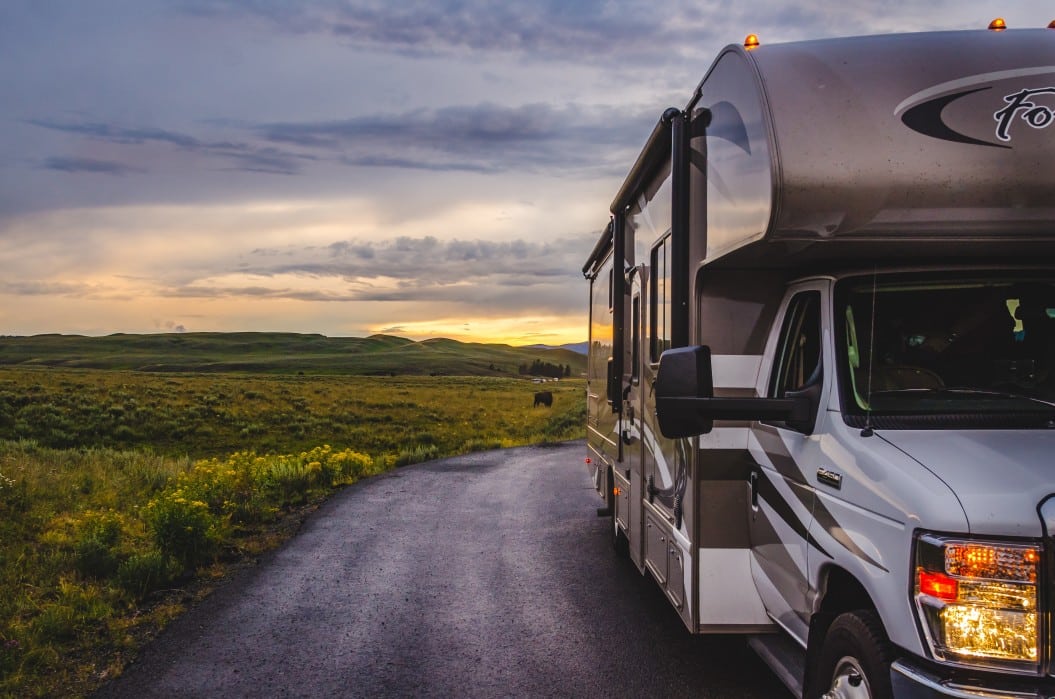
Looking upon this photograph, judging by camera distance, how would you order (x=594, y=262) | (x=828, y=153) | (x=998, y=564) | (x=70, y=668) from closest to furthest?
(x=998, y=564), (x=828, y=153), (x=70, y=668), (x=594, y=262)

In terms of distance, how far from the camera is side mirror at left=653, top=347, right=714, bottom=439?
3770 millimetres

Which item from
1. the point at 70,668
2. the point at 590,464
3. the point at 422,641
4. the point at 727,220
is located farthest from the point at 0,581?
the point at 727,220

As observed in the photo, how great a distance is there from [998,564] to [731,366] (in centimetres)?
Result: 202

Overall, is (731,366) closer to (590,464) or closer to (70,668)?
(70,668)

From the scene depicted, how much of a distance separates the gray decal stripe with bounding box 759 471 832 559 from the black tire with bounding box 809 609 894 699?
1.04 feet

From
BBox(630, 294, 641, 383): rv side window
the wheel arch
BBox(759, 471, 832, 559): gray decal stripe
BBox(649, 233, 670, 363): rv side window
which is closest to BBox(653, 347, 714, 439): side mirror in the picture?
BBox(759, 471, 832, 559): gray decal stripe

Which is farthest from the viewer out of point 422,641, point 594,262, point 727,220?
point 594,262

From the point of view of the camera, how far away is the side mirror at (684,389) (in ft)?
12.4

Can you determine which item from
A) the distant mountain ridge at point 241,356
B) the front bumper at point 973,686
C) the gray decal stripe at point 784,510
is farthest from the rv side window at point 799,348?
the distant mountain ridge at point 241,356

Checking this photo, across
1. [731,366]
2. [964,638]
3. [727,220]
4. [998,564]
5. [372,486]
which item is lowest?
[372,486]

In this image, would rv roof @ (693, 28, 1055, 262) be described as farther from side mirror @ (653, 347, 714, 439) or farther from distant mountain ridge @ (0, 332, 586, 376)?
distant mountain ridge @ (0, 332, 586, 376)

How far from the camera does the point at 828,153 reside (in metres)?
3.85

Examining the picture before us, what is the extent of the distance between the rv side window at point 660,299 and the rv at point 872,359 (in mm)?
495

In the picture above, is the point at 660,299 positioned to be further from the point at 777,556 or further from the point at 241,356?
the point at 241,356
